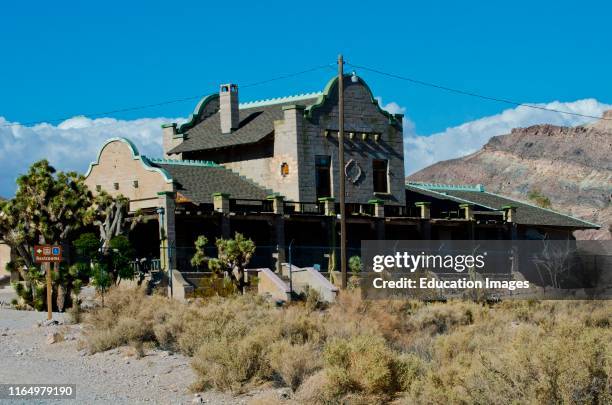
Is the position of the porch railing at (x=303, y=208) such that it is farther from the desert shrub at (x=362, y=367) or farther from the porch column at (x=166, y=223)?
the desert shrub at (x=362, y=367)

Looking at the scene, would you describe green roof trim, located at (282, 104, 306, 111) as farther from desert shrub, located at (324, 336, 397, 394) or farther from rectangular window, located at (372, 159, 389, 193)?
desert shrub, located at (324, 336, 397, 394)

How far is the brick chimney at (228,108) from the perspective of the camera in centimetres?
5191

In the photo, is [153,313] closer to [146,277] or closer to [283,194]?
[146,277]

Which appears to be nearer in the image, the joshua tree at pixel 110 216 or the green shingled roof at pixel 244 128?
the joshua tree at pixel 110 216

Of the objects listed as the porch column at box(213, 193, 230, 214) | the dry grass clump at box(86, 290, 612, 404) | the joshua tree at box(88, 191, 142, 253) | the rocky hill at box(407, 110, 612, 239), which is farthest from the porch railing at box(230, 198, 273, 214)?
the rocky hill at box(407, 110, 612, 239)

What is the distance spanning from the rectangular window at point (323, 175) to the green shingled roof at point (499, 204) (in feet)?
31.7

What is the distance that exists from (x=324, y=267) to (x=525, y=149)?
306 ft

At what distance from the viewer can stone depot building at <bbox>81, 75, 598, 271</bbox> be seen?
147 feet

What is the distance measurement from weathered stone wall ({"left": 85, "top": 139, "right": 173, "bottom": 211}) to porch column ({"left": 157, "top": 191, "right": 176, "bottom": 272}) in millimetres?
1724

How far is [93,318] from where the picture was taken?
26.1 m

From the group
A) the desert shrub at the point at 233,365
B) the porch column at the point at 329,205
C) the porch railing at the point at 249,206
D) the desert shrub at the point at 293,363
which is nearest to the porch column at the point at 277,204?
the porch railing at the point at 249,206

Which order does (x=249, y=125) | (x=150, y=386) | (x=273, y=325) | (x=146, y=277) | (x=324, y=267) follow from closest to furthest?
(x=150, y=386), (x=273, y=325), (x=146, y=277), (x=324, y=267), (x=249, y=125)

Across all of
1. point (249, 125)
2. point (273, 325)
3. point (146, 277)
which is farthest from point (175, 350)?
point (249, 125)

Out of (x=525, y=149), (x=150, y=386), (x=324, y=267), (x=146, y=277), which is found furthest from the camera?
(x=525, y=149)
